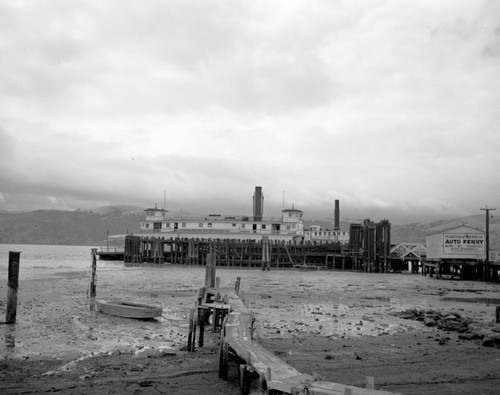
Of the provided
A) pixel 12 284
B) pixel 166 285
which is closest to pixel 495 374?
pixel 12 284

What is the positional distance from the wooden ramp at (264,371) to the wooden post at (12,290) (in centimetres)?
993

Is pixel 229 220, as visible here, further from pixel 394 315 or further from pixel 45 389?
pixel 45 389

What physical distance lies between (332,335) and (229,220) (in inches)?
2506

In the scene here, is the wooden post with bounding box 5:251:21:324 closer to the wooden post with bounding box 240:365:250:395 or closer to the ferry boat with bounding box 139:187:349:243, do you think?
the wooden post with bounding box 240:365:250:395

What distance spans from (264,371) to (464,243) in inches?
1961

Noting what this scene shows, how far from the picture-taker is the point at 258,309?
953 inches

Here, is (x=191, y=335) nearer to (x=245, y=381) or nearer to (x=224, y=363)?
(x=224, y=363)

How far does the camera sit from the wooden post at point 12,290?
19.1 m

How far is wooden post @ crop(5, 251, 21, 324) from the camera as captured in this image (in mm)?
19078

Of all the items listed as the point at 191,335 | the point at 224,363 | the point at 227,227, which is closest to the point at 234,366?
the point at 224,363

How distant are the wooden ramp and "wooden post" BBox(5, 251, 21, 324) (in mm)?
9930

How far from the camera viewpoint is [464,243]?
5241cm

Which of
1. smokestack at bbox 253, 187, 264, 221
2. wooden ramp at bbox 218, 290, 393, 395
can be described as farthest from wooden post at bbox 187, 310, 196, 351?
smokestack at bbox 253, 187, 264, 221

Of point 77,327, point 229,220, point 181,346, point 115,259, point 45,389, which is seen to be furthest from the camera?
point 115,259
